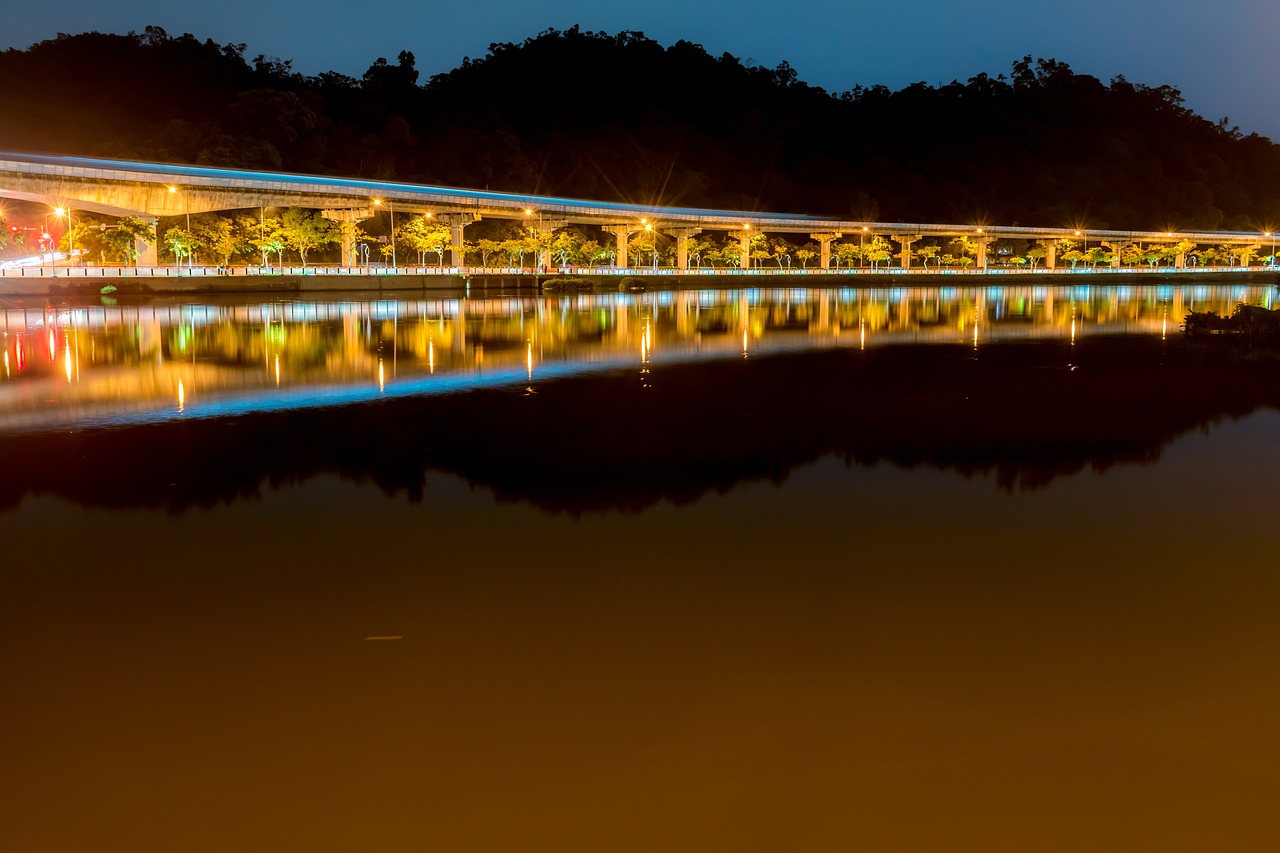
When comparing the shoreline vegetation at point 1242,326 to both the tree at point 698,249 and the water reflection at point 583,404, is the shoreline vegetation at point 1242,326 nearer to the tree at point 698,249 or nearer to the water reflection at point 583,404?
the water reflection at point 583,404

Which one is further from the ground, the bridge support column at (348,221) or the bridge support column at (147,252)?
the bridge support column at (348,221)

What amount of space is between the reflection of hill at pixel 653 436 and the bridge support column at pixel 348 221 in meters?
40.1

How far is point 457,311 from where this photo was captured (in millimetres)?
35875

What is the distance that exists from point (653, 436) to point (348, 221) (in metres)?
46.1

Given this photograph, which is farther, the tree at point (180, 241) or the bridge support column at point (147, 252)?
the tree at point (180, 241)

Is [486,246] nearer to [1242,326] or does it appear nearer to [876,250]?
[876,250]

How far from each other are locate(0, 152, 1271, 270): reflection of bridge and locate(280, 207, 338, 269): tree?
1739mm

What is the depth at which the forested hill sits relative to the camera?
242 ft

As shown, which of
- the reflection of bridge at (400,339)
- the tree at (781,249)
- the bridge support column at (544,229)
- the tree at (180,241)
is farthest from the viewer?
the tree at (781,249)

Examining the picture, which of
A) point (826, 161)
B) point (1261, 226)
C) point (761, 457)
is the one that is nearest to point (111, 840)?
point (761, 457)

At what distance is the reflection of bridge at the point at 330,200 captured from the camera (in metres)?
40.4

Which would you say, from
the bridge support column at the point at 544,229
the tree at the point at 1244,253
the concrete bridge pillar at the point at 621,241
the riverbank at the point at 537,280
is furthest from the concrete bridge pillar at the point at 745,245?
the tree at the point at 1244,253

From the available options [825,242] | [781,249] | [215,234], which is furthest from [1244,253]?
[215,234]

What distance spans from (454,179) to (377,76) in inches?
926
